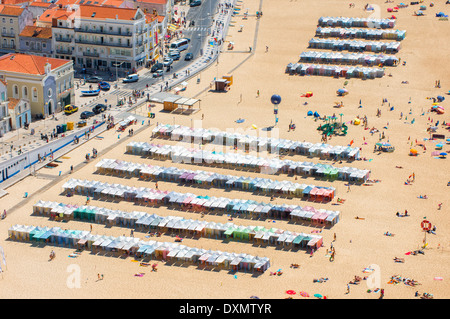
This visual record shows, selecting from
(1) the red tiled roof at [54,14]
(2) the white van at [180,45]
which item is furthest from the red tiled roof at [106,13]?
(2) the white van at [180,45]

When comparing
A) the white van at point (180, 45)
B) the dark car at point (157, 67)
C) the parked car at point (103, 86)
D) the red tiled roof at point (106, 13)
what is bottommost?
the parked car at point (103, 86)

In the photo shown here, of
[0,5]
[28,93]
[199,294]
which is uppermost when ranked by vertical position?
[0,5]

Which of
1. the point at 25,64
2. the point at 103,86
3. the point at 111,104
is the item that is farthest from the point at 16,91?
A: the point at 103,86

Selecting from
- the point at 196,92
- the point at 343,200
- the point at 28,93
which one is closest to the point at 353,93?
the point at 196,92

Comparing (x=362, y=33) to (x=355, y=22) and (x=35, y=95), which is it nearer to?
(x=355, y=22)

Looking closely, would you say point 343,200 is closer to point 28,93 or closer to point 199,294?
point 199,294

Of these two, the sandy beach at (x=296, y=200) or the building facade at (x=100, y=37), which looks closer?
the sandy beach at (x=296, y=200)

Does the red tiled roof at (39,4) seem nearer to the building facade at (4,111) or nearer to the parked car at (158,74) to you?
the parked car at (158,74)

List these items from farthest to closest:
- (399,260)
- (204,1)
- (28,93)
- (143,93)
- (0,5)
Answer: (204,1) → (0,5) → (143,93) → (28,93) → (399,260)

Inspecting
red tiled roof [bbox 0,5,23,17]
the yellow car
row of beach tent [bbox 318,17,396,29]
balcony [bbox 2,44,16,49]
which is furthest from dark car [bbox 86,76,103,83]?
row of beach tent [bbox 318,17,396,29]
